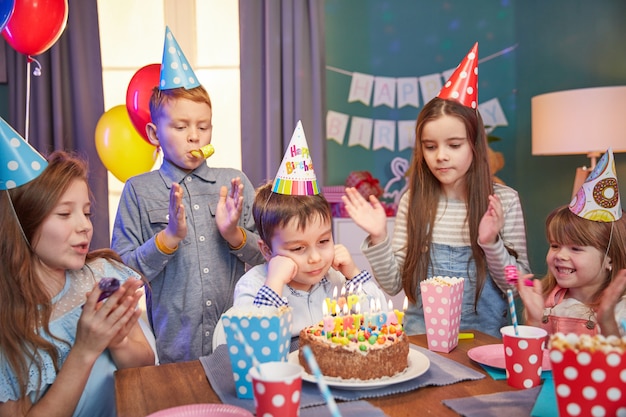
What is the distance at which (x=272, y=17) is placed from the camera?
3838 millimetres

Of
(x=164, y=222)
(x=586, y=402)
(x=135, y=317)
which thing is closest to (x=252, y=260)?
(x=164, y=222)

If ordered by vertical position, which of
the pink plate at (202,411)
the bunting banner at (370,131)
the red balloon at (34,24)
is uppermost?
the red balloon at (34,24)

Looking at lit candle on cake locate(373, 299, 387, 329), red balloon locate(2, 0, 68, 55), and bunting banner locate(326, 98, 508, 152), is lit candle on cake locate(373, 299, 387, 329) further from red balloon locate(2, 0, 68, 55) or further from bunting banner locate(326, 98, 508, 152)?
bunting banner locate(326, 98, 508, 152)

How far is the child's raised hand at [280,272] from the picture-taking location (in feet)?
5.20

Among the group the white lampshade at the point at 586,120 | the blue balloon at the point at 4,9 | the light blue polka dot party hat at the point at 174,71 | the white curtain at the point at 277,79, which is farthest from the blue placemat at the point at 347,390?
the white curtain at the point at 277,79

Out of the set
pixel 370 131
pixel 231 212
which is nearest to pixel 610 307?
pixel 231 212

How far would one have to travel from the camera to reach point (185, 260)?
84.9 inches

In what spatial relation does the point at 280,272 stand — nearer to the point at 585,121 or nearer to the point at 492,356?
the point at 492,356

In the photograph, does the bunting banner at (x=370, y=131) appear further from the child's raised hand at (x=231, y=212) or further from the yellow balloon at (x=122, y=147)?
the child's raised hand at (x=231, y=212)

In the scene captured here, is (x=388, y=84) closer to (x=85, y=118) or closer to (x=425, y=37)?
(x=425, y=37)

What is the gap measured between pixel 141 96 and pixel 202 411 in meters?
1.97

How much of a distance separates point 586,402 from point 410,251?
119 cm

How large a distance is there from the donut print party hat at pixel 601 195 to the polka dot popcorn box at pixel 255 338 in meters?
1.03

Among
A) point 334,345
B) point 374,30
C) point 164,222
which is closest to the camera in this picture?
point 334,345
